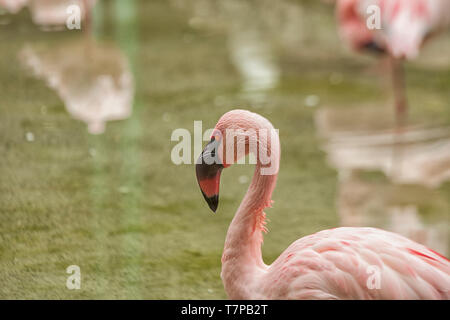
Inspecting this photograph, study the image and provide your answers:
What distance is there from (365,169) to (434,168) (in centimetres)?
41

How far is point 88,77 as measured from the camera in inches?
204

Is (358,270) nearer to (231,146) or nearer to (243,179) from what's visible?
(231,146)

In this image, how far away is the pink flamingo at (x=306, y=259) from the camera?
6.87ft

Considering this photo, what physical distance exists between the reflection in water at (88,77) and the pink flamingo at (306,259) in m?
2.23

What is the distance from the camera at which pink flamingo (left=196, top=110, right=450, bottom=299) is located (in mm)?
2094

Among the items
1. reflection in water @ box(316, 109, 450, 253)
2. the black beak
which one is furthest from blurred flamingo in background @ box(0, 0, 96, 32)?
reflection in water @ box(316, 109, 450, 253)

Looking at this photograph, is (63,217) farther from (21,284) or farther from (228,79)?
(228,79)

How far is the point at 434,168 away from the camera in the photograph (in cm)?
424

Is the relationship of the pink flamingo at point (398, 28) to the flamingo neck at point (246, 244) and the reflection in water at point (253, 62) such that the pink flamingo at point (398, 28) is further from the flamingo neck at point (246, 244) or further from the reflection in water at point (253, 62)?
the flamingo neck at point (246, 244)

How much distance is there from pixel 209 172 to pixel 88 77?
3142 millimetres

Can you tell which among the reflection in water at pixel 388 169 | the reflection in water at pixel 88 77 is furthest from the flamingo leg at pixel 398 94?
the reflection in water at pixel 88 77

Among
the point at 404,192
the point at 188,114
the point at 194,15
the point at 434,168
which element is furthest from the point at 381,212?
the point at 194,15

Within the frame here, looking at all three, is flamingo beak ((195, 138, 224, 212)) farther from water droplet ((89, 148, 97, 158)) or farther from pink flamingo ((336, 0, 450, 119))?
pink flamingo ((336, 0, 450, 119))

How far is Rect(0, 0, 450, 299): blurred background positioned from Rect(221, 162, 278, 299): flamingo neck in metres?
0.58
